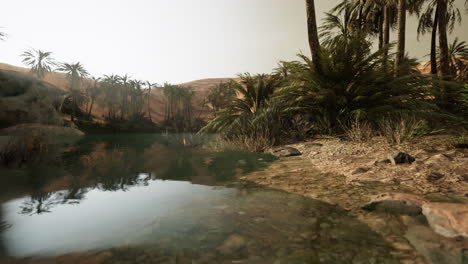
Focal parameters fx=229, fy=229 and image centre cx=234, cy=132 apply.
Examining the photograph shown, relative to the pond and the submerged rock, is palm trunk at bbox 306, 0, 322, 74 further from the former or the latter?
the submerged rock

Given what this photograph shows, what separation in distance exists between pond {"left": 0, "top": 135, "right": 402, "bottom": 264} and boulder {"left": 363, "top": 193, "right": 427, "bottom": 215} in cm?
30

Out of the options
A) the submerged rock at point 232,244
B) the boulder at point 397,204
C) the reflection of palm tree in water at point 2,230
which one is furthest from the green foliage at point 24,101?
the boulder at point 397,204

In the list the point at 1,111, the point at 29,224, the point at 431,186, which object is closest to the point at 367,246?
the point at 431,186

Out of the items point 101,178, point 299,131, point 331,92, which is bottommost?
point 101,178

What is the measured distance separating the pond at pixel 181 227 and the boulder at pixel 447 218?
0.44m

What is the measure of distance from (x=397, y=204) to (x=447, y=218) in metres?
0.37

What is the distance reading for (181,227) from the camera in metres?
1.79

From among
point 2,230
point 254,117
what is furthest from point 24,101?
point 2,230

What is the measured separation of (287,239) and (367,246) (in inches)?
19.0

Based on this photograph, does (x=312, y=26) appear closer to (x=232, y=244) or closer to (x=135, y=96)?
(x=232, y=244)

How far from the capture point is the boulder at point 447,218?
1.45 meters

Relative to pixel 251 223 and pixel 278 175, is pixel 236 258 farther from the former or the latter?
pixel 278 175

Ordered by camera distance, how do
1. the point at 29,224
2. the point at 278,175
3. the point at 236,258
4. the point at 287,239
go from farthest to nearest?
the point at 278,175 < the point at 29,224 < the point at 287,239 < the point at 236,258

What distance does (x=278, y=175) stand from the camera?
352cm
